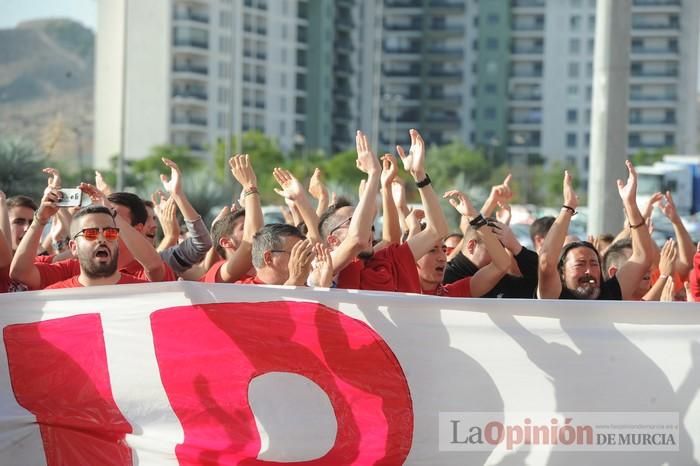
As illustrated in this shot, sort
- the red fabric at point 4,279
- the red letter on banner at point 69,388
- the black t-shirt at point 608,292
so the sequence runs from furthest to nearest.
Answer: the black t-shirt at point 608,292 → the red fabric at point 4,279 → the red letter on banner at point 69,388

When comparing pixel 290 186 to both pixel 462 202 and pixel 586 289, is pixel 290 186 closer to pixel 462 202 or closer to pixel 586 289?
pixel 462 202

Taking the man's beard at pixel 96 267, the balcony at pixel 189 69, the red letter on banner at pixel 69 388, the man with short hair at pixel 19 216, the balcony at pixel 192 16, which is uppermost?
the balcony at pixel 192 16

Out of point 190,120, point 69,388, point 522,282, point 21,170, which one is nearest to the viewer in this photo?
point 69,388

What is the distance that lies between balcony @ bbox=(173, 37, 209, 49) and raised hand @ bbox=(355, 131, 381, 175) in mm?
101414

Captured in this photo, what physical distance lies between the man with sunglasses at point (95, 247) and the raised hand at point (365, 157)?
1394 millimetres

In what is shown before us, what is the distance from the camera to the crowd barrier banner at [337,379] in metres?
6.06

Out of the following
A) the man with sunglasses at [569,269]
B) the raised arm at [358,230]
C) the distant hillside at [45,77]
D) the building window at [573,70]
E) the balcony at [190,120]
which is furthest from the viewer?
the building window at [573,70]

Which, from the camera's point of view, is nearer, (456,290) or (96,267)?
(96,267)

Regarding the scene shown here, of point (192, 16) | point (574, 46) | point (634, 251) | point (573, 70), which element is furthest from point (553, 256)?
point (574, 46)

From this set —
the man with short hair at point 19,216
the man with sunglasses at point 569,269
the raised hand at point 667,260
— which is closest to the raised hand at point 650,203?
the raised hand at point 667,260

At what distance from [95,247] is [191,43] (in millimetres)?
102667

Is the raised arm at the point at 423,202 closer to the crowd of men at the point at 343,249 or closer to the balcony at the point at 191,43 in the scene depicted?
the crowd of men at the point at 343,249

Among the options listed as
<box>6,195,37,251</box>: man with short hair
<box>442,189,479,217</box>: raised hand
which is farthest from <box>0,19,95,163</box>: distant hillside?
<box>442,189,479,217</box>: raised hand

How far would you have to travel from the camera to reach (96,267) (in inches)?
258
